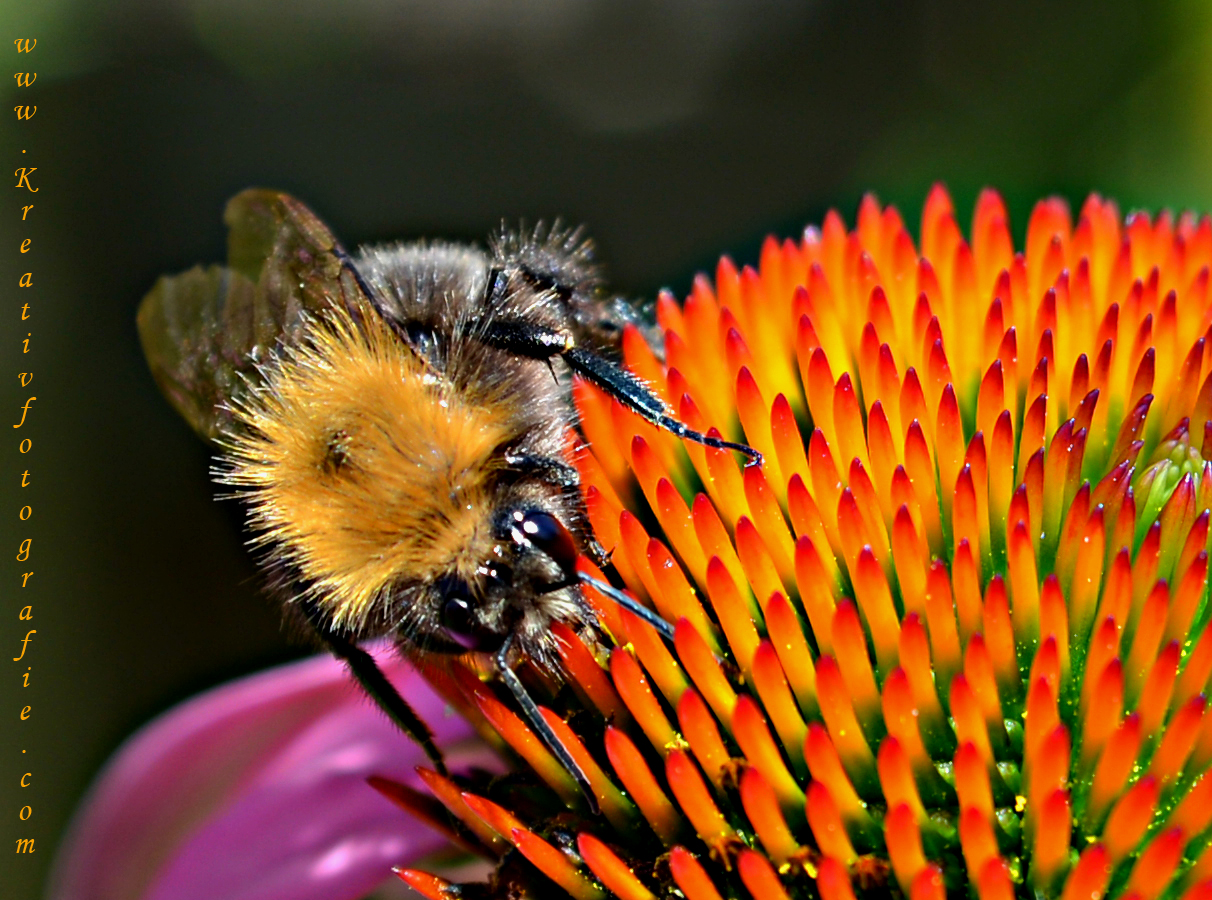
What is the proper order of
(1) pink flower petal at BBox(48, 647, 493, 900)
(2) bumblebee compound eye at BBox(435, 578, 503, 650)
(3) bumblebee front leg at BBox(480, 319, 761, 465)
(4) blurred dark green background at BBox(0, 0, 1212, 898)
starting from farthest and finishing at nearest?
1. (4) blurred dark green background at BBox(0, 0, 1212, 898)
2. (1) pink flower petal at BBox(48, 647, 493, 900)
3. (3) bumblebee front leg at BBox(480, 319, 761, 465)
4. (2) bumblebee compound eye at BBox(435, 578, 503, 650)

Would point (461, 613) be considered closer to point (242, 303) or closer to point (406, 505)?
point (406, 505)

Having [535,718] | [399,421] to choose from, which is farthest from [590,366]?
[535,718]

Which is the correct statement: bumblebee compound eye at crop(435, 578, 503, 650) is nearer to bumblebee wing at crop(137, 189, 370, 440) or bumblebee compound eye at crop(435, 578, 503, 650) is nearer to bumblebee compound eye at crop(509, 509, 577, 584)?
bumblebee compound eye at crop(509, 509, 577, 584)

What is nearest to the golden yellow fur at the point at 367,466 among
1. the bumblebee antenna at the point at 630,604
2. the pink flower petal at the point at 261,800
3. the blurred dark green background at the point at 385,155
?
the bumblebee antenna at the point at 630,604

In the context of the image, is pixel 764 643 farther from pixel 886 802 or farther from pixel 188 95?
pixel 188 95

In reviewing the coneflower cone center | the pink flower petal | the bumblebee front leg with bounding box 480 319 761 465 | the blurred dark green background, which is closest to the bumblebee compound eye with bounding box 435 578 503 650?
the coneflower cone center

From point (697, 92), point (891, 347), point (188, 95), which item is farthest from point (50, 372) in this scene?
point (891, 347)
